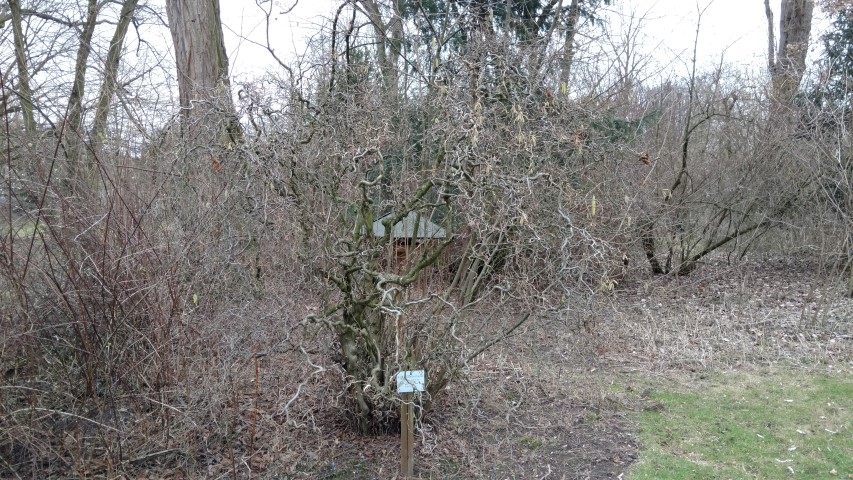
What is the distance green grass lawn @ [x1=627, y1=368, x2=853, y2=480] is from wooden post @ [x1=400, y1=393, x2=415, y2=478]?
164 cm

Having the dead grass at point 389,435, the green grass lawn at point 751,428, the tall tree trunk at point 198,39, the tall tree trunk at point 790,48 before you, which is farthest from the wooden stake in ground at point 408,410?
the tall tree trunk at point 790,48

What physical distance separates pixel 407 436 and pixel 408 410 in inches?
8.9

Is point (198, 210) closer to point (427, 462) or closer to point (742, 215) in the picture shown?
point (427, 462)

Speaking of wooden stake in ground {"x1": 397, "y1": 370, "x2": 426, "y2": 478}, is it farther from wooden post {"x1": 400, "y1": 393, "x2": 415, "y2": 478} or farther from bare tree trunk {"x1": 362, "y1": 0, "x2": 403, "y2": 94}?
bare tree trunk {"x1": 362, "y1": 0, "x2": 403, "y2": 94}

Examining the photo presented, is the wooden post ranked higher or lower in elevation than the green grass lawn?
higher

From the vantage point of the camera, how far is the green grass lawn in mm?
4961

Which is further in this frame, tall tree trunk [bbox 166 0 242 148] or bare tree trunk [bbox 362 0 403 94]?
tall tree trunk [bbox 166 0 242 148]

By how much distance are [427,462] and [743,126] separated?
9.73 meters

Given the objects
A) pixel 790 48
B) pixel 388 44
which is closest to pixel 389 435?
pixel 388 44

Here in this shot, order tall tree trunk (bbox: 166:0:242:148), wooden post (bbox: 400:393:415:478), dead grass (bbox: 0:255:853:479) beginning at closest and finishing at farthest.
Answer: wooden post (bbox: 400:393:415:478) < dead grass (bbox: 0:255:853:479) < tall tree trunk (bbox: 166:0:242:148)

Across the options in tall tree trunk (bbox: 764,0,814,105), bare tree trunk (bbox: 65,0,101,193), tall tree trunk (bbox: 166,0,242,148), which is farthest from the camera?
tall tree trunk (bbox: 764,0,814,105)

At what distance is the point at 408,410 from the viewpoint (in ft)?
14.6

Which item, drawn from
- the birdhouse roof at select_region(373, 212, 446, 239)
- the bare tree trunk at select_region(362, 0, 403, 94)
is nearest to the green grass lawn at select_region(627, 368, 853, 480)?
the birdhouse roof at select_region(373, 212, 446, 239)

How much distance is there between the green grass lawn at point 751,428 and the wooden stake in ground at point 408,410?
64.9 inches
